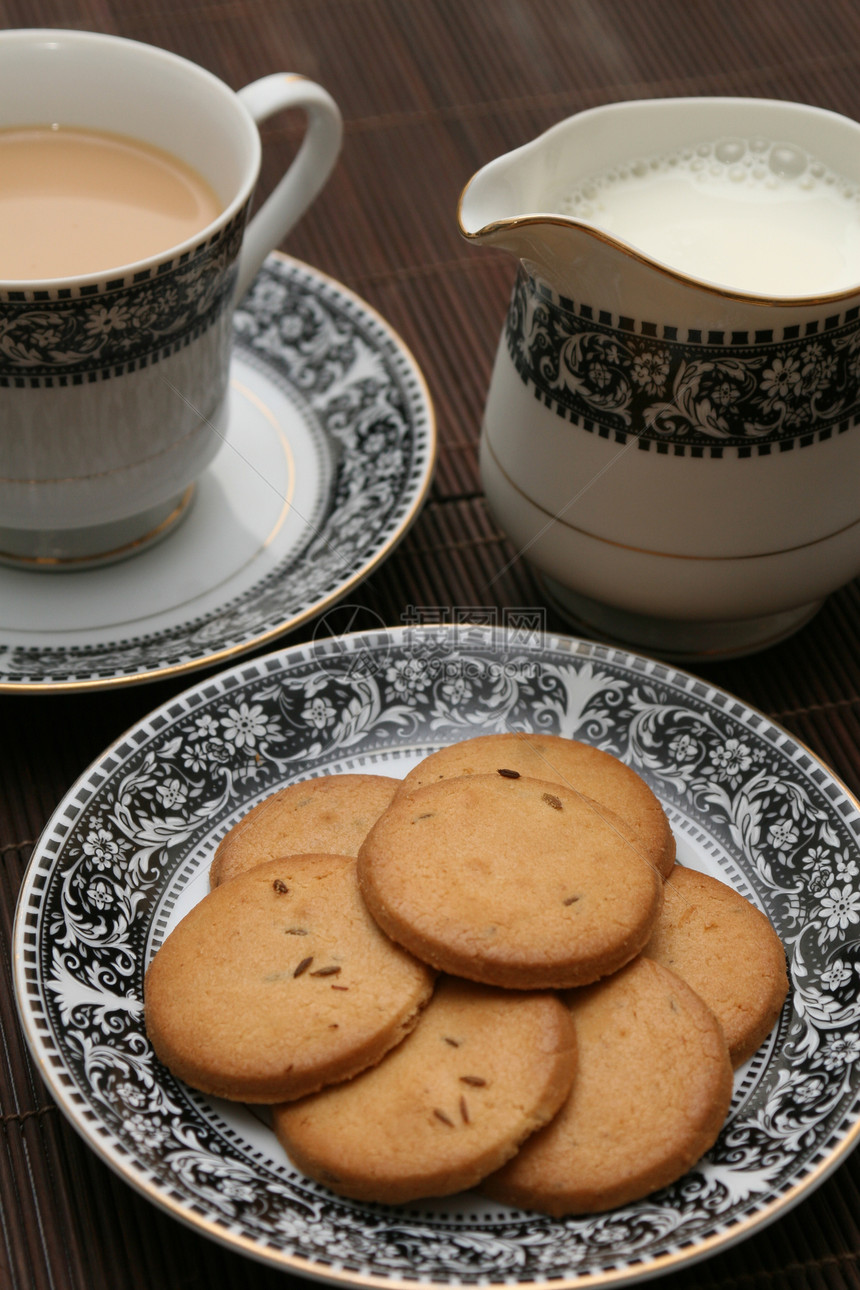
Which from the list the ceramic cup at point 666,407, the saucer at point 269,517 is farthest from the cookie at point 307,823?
the ceramic cup at point 666,407

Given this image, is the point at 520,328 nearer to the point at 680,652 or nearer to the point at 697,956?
the point at 680,652

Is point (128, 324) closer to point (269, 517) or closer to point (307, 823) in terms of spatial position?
Answer: point (269, 517)

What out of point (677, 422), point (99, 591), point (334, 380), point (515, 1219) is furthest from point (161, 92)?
point (515, 1219)

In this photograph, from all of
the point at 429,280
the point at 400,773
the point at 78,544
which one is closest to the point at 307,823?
the point at 400,773

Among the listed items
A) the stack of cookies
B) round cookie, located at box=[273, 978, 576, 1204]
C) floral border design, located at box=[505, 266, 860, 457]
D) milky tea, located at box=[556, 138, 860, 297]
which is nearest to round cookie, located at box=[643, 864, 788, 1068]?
the stack of cookies

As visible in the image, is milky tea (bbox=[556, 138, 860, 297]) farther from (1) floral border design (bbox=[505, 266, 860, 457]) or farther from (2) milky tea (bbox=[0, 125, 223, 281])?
(2) milky tea (bbox=[0, 125, 223, 281])

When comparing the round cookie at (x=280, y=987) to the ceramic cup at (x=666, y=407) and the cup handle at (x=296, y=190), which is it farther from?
the cup handle at (x=296, y=190)
